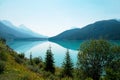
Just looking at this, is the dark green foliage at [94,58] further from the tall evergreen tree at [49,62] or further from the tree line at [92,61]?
the tall evergreen tree at [49,62]

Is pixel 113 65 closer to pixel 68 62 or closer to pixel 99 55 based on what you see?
pixel 99 55

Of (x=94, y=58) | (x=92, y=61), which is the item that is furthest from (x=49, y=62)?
(x=94, y=58)

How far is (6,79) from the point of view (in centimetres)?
1354

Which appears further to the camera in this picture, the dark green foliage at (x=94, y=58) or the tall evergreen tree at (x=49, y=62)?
the tall evergreen tree at (x=49, y=62)

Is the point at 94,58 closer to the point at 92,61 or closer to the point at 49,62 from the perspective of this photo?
the point at 92,61

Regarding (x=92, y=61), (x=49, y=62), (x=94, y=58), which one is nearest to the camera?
(x=92, y=61)

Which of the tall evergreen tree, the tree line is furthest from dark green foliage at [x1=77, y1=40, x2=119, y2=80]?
the tall evergreen tree

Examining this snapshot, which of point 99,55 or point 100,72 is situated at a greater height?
point 99,55

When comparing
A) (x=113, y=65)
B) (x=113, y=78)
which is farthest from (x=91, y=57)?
(x=113, y=78)

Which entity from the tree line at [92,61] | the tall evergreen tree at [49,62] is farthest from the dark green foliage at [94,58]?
the tall evergreen tree at [49,62]

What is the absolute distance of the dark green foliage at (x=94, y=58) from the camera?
42.1 m

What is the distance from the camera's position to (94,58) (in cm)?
4378

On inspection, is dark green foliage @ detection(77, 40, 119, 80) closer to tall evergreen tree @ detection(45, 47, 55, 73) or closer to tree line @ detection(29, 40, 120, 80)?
tree line @ detection(29, 40, 120, 80)

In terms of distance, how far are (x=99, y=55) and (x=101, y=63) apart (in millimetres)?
1866
